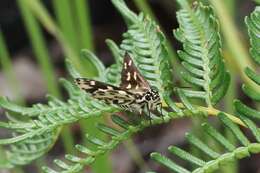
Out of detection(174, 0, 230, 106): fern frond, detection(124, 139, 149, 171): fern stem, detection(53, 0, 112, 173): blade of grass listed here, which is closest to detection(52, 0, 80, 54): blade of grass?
detection(53, 0, 112, 173): blade of grass

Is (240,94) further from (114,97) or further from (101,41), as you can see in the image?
(114,97)

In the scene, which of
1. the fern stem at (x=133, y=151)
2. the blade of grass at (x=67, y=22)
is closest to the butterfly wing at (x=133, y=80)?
the blade of grass at (x=67, y=22)

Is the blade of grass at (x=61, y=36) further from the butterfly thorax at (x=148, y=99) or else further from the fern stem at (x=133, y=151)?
the butterfly thorax at (x=148, y=99)

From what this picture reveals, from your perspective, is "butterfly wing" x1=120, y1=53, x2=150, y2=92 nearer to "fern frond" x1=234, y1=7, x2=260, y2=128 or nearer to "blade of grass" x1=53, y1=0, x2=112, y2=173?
"fern frond" x1=234, y1=7, x2=260, y2=128

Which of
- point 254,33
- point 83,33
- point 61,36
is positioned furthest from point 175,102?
point 61,36

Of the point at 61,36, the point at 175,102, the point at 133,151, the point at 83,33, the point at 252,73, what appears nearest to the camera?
the point at 252,73

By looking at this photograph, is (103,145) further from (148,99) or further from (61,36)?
(61,36)

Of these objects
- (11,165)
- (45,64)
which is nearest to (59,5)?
(45,64)
